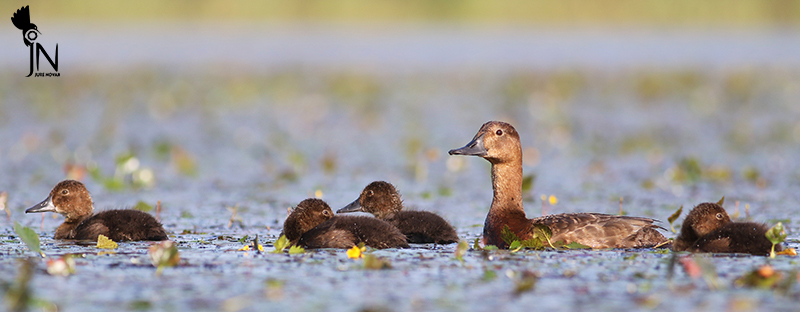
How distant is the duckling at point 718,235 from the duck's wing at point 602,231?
377 millimetres

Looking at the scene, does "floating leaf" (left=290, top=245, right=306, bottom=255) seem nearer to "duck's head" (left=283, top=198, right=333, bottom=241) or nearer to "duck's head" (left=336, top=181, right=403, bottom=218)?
"duck's head" (left=283, top=198, right=333, bottom=241)

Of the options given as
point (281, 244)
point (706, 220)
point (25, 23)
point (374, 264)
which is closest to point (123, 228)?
point (281, 244)

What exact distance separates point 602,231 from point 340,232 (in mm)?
1905

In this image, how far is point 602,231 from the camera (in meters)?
7.38

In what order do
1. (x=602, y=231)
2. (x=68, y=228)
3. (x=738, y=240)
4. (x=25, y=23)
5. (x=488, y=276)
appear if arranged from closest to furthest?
(x=488, y=276) → (x=738, y=240) → (x=602, y=231) → (x=68, y=228) → (x=25, y=23)

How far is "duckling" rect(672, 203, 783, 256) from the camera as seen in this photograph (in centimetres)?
661

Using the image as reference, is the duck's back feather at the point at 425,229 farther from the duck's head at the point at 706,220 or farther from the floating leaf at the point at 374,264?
the duck's head at the point at 706,220

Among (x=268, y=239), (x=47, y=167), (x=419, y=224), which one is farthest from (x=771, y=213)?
(x=47, y=167)

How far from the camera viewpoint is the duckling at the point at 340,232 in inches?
283

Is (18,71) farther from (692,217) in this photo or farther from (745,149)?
(692,217)

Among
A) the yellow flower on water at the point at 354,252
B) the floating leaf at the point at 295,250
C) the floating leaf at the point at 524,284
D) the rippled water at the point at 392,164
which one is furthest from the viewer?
the floating leaf at the point at 295,250

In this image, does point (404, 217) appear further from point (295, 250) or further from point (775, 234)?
point (775, 234)

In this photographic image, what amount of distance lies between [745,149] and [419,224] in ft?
25.3

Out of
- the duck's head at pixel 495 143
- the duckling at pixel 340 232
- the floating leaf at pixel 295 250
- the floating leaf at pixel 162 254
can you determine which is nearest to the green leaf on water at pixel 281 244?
the floating leaf at pixel 295 250
